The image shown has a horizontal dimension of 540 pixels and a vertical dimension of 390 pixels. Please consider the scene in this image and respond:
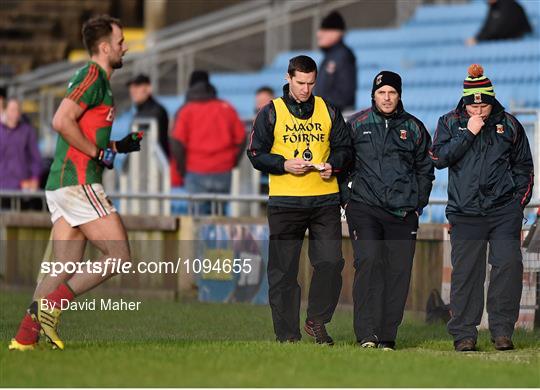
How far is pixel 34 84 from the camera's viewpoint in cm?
2536

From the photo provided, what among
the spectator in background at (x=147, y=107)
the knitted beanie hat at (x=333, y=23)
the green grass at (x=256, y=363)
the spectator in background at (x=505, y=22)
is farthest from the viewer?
the spectator in background at (x=505, y=22)

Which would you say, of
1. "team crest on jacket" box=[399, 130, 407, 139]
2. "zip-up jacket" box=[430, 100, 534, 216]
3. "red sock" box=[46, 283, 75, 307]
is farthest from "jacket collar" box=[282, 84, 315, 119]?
"red sock" box=[46, 283, 75, 307]

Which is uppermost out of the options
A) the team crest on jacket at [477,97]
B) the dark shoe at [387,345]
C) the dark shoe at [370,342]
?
the team crest on jacket at [477,97]

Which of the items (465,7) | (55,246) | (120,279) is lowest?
(120,279)

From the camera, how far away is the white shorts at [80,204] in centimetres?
1082

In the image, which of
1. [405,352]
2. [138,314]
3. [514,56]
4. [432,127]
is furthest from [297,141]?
[514,56]

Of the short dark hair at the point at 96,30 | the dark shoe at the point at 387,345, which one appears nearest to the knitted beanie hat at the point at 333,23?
the dark shoe at the point at 387,345

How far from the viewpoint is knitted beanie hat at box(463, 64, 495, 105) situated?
11867mm

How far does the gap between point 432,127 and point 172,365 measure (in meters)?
10.4

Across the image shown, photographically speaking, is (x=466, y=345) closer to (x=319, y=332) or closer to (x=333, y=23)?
(x=319, y=332)

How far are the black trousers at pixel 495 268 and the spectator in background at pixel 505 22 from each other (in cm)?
1088

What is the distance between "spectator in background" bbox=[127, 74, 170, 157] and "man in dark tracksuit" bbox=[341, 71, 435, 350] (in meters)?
8.27

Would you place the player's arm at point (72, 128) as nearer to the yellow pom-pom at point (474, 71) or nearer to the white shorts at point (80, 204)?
the white shorts at point (80, 204)

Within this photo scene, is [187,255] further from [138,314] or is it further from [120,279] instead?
[138,314]
